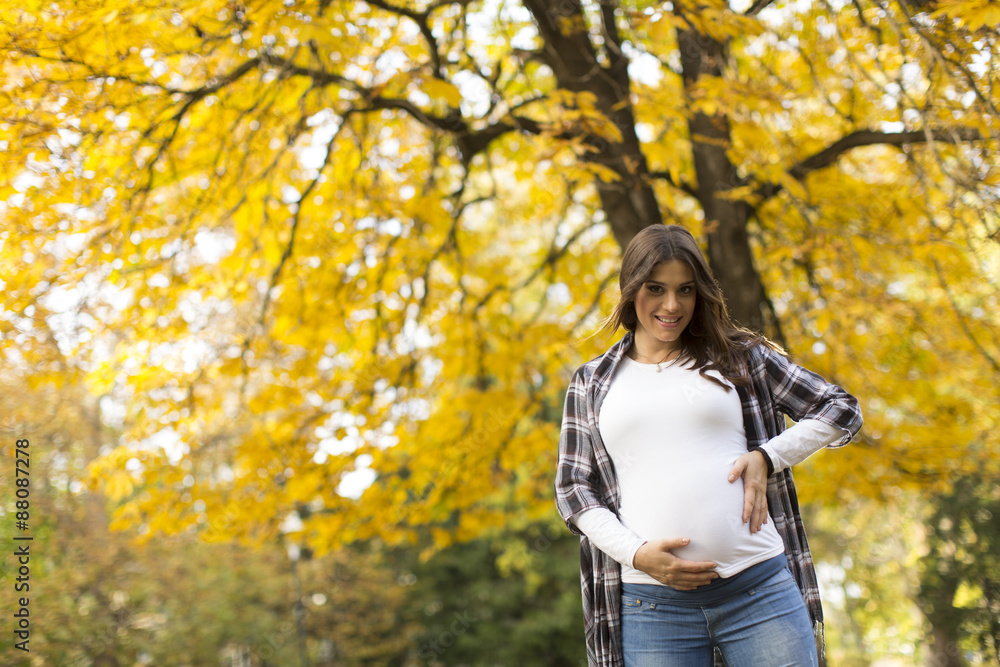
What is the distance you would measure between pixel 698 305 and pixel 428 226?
3.14 meters

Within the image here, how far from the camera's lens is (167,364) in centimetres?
400

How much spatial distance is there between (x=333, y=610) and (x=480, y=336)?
10666 millimetres

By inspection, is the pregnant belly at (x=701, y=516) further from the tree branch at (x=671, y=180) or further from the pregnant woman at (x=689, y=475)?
the tree branch at (x=671, y=180)

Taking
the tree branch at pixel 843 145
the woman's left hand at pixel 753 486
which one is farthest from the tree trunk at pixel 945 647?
the woman's left hand at pixel 753 486

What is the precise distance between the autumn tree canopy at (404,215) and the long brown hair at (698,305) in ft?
4.10

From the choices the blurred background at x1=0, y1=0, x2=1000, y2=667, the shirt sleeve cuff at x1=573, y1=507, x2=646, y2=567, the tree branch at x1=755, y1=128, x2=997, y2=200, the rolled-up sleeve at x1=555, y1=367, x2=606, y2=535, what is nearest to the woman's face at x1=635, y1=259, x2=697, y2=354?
the rolled-up sleeve at x1=555, y1=367, x2=606, y2=535

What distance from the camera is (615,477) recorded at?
1817 millimetres

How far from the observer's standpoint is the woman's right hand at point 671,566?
1535 mm

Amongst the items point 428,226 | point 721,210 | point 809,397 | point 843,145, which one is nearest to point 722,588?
point 809,397

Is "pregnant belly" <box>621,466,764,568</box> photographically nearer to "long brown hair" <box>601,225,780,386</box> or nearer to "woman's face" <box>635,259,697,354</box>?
"long brown hair" <box>601,225,780,386</box>

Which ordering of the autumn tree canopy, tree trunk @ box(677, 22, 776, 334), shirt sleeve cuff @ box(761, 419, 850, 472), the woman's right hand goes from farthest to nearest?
tree trunk @ box(677, 22, 776, 334) → the autumn tree canopy → shirt sleeve cuff @ box(761, 419, 850, 472) → the woman's right hand

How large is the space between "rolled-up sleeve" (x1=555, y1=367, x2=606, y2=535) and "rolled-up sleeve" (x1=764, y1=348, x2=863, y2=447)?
19.7 inches

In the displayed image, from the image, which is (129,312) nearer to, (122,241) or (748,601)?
(122,241)

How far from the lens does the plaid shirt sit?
1.75 m
